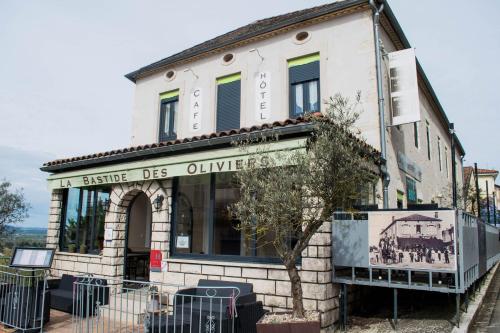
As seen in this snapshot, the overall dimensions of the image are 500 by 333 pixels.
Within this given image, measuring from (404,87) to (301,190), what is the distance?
264 inches

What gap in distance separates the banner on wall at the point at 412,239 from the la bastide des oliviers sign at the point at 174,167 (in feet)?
6.64

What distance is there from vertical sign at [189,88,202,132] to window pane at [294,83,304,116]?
364cm

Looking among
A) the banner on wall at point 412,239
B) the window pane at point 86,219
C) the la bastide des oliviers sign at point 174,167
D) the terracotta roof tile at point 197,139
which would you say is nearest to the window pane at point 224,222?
the la bastide des oliviers sign at point 174,167

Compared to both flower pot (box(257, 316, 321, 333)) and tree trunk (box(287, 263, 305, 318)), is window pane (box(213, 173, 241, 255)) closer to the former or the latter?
tree trunk (box(287, 263, 305, 318))

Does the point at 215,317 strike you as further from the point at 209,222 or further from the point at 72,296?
the point at 72,296

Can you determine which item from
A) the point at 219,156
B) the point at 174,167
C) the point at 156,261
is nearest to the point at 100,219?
the point at 156,261

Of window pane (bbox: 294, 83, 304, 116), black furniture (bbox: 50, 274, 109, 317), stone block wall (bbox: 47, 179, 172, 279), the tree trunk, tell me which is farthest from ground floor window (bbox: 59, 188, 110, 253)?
the tree trunk

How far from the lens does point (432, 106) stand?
690 inches

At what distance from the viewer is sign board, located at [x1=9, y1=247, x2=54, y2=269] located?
7105 mm

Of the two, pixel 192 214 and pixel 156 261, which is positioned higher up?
pixel 192 214

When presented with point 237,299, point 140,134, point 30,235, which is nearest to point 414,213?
point 237,299

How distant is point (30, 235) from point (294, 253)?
507 inches

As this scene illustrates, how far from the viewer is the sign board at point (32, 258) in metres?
7.11

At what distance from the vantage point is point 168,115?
14.8m
